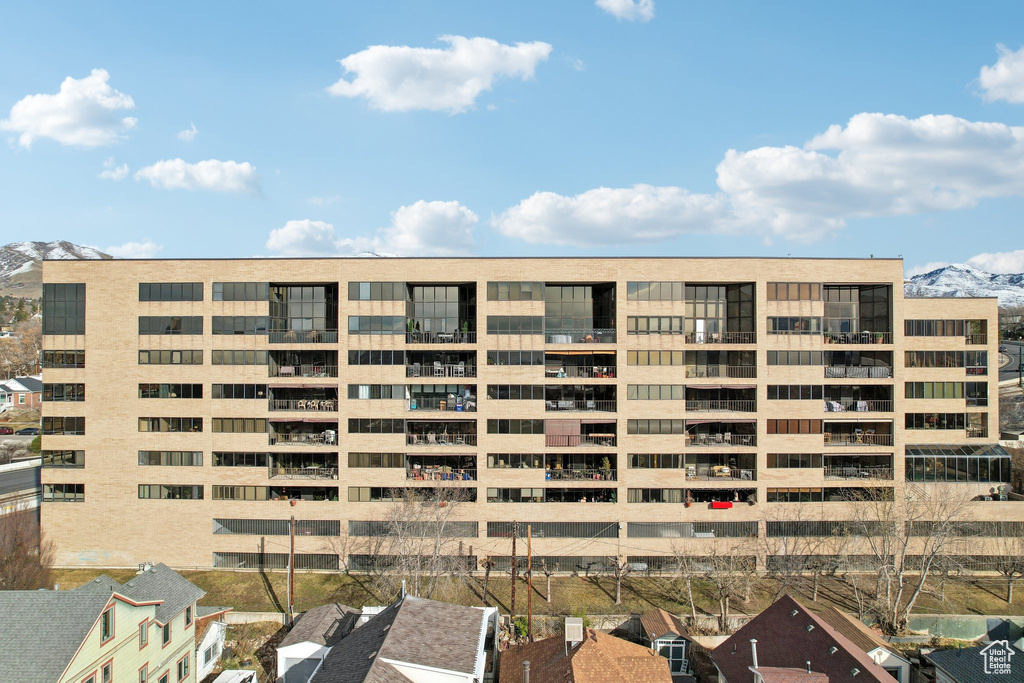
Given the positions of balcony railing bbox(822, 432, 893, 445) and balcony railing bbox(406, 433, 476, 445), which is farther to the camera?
balcony railing bbox(822, 432, 893, 445)

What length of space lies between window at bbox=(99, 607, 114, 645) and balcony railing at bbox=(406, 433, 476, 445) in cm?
2294

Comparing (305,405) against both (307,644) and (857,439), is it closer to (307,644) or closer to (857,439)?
(307,644)

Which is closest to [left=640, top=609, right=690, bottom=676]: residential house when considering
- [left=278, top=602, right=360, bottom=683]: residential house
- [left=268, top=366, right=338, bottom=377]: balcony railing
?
[left=278, top=602, right=360, bottom=683]: residential house

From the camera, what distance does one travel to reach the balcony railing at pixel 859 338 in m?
49.9

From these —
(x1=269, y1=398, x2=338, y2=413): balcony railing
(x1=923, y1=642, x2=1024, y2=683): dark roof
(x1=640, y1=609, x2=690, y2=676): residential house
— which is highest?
(x1=269, y1=398, x2=338, y2=413): balcony railing

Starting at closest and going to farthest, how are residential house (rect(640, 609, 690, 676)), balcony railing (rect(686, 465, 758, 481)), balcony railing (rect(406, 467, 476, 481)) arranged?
residential house (rect(640, 609, 690, 676))
balcony railing (rect(406, 467, 476, 481))
balcony railing (rect(686, 465, 758, 481))

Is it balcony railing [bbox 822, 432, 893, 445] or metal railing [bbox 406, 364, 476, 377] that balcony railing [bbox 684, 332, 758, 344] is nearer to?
balcony railing [bbox 822, 432, 893, 445]

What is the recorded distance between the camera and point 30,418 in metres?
121

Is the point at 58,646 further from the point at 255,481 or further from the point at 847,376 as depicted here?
the point at 847,376

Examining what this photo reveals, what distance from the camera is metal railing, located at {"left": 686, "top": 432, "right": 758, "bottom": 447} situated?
48644 mm

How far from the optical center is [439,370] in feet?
161

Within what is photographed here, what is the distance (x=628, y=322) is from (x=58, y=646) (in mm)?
40684

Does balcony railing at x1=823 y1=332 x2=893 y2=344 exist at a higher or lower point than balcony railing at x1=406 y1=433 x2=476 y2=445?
higher

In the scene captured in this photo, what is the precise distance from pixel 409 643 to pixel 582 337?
2798 cm
